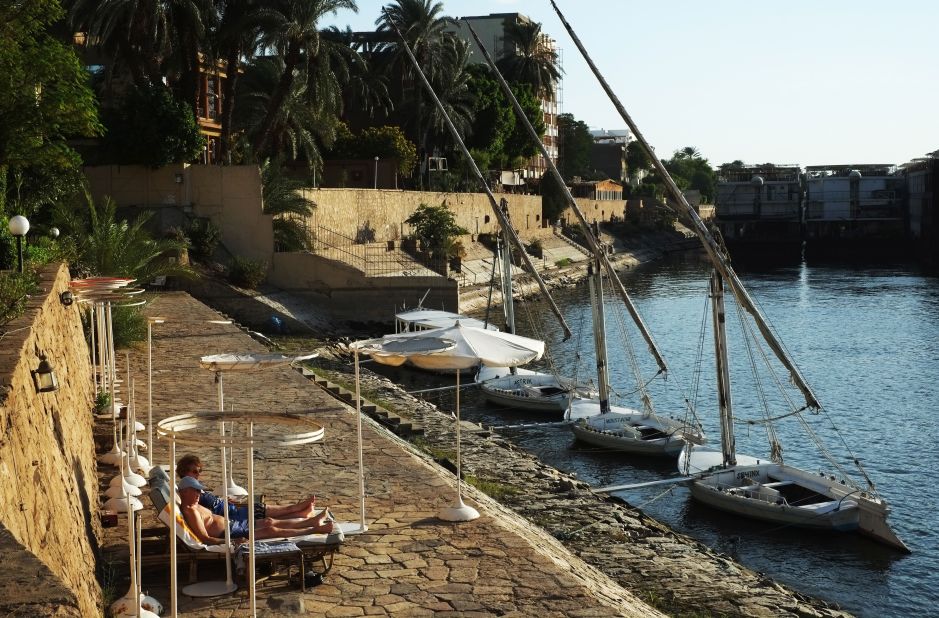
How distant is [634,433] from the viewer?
28625 millimetres

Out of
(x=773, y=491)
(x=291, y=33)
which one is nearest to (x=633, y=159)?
(x=291, y=33)

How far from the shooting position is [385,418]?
24.5 metres

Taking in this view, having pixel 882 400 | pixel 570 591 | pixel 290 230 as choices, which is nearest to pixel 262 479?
pixel 570 591

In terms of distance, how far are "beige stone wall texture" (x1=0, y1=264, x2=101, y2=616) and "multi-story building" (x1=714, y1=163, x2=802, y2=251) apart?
11541cm

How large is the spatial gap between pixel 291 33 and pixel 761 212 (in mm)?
89117

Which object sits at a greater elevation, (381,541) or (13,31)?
(13,31)

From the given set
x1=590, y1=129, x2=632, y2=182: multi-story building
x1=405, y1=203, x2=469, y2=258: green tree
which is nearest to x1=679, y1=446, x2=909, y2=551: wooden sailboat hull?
x1=405, y1=203, x2=469, y2=258: green tree

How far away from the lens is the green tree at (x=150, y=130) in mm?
40094

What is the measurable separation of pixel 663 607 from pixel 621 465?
1311cm

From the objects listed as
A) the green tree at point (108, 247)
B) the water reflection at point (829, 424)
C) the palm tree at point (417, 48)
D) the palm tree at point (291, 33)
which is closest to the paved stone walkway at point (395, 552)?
the water reflection at point (829, 424)

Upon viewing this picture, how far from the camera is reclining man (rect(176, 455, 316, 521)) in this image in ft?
35.5

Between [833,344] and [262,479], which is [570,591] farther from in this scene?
[833,344]

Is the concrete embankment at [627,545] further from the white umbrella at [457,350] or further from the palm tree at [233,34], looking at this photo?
the palm tree at [233,34]

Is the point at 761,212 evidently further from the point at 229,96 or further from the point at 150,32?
the point at 150,32
